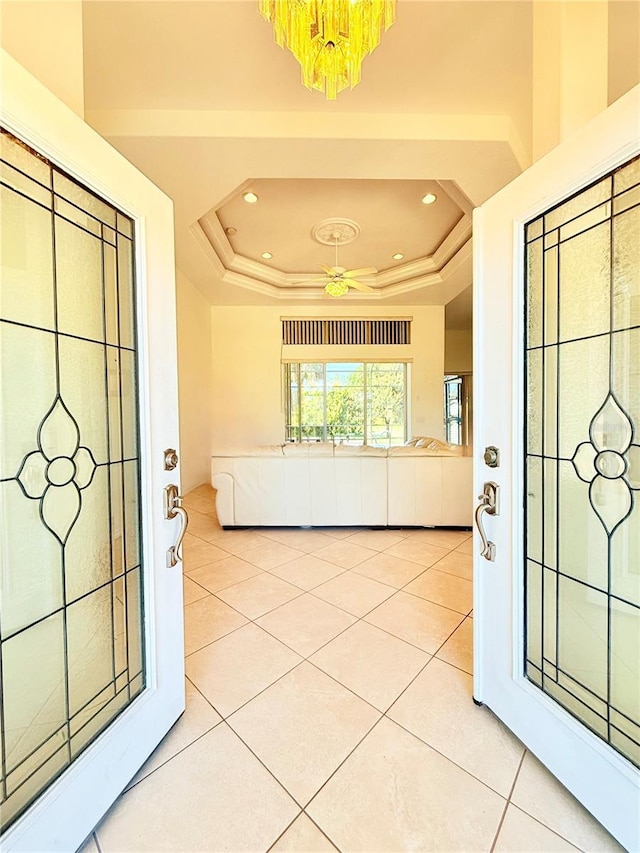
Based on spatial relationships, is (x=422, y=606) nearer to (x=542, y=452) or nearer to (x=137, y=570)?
(x=542, y=452)

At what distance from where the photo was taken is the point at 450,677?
1.47 meters

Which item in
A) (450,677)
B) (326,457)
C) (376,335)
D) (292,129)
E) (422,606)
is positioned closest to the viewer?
(450,677)

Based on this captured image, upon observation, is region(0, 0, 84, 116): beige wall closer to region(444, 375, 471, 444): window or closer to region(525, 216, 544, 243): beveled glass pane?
region(525, 216, 544, 243): beveled glass pane

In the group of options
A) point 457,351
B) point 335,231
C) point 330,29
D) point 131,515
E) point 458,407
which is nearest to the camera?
point 131,515

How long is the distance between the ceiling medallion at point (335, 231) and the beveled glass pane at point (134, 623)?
13.3 ft

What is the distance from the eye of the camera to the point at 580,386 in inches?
40.3

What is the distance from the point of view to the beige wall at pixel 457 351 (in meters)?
8.31

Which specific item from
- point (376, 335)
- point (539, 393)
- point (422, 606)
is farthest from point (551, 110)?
point (376, 335)

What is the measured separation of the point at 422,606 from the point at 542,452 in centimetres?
135

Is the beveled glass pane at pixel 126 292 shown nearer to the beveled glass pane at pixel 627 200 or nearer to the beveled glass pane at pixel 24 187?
the beveled glass pane at pixel 24 187

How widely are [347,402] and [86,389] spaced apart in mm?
5495

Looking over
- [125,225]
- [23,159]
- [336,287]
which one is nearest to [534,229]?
[125,225]

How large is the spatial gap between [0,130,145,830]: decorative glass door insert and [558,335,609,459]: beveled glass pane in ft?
4.74

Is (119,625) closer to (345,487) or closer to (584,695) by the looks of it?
(584,695)
